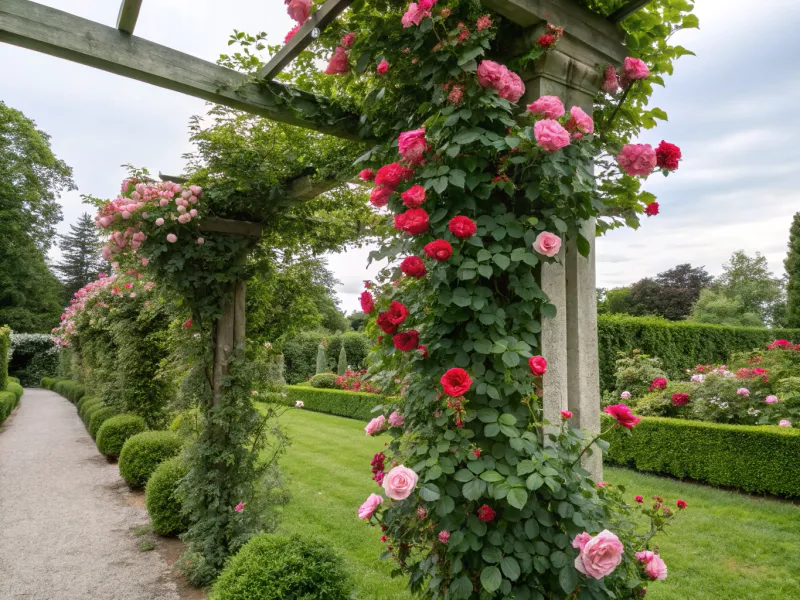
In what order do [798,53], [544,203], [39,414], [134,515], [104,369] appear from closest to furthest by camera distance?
[544,203]
[798,53]
[134,515]
[104,369]
[39,414]

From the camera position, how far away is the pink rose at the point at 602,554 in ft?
4.59

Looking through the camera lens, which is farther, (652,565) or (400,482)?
(652,565)

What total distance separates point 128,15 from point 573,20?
1722 mm

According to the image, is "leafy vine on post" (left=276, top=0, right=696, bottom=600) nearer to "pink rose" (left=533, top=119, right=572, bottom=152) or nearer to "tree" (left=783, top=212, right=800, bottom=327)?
"pink rose" (left=533, top=119, right=572, bottom=152)

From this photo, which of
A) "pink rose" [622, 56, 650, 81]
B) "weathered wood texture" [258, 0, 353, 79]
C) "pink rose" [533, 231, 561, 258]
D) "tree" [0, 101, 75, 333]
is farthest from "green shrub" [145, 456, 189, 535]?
"tree" [0, 101, 75, 333]

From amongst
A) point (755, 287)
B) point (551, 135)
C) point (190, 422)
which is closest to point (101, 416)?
point (190, 422)

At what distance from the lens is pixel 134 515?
17.1 feet

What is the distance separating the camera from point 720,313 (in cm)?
2392

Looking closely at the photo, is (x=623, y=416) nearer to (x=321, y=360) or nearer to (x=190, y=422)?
(x=190, y=422)

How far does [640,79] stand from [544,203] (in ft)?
2.35

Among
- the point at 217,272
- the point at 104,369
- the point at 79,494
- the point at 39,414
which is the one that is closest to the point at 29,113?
the point at 39,414

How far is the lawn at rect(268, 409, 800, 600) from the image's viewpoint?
3.19m

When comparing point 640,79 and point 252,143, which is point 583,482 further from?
point 252,143

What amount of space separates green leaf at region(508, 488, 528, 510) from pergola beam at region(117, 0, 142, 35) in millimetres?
2226
